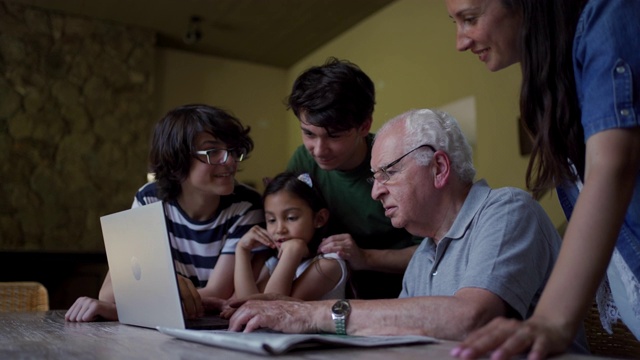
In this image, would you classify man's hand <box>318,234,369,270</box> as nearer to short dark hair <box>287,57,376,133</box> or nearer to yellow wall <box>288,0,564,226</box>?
short dark hair <box>287,57,376,133</box>

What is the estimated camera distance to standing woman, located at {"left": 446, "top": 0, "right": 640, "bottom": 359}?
752 millimetres

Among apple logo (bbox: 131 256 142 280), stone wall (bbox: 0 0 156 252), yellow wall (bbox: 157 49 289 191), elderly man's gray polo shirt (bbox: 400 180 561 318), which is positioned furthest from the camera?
yellow wall (bbox: 157 49 289 191)

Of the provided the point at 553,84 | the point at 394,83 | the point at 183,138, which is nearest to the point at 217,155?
the point at 183,138

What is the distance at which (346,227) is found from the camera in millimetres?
2066

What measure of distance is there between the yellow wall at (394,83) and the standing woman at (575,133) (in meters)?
1.54

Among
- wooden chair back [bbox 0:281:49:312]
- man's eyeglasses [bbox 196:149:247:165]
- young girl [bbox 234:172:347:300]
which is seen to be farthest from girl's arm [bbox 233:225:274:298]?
wooden chair back [bbox 0:281:49:312]

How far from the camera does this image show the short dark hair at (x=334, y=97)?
195 centimetres

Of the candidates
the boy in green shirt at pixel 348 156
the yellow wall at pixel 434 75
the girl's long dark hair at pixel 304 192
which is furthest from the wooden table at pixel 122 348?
the yellow wall at pixel 434 75

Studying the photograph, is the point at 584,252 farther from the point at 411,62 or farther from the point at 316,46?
the point at 316,46

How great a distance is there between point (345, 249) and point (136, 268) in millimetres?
640

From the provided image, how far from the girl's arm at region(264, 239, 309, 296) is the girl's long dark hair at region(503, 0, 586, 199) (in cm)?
100

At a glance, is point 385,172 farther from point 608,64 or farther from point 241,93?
point 241,93

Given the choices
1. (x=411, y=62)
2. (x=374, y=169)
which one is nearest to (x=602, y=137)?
(x=374, y=169)

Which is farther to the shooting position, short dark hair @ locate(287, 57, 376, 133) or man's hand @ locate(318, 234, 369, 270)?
short dark hair @ locate(287, 57, 376, 133)
